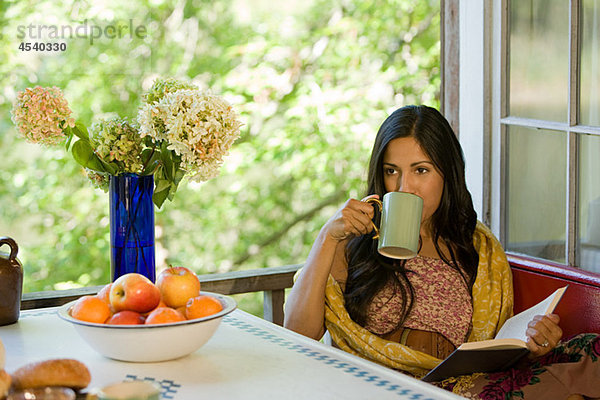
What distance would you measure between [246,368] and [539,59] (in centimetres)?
136

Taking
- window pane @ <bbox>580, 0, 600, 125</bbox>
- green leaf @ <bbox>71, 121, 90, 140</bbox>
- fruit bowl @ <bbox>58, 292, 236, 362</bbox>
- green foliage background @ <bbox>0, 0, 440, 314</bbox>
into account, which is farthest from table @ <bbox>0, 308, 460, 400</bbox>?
green foliage background @ <bbox>0, 0, 440, 314</bbox>

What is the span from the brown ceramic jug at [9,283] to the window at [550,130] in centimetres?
139

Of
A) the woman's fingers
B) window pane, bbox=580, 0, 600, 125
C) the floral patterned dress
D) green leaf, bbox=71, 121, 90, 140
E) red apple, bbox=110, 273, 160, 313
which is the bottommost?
the floral patterned dress

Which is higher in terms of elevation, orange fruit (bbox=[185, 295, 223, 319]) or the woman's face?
the woman's face

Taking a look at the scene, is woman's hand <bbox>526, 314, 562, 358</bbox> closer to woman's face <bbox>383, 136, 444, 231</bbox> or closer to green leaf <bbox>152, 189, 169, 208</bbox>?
woman's face <bbox>383, 136, 444, 231</bbox>

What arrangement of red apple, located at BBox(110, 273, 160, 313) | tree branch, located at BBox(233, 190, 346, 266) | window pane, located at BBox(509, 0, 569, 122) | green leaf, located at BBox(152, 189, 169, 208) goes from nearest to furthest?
1. red apple, located at BBox(110, 273, 160, 313)
2. green leaf, located at BBox(152, 189, 169, 208)
3. window pane, located at BBox(509, 0, 569, 122)
4. tree branch, located at BBox(233, 190, 346, 266)

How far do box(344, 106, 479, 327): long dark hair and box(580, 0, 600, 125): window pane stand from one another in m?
0.40

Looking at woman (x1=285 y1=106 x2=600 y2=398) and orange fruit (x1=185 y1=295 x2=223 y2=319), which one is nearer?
→ orange fruit (x1=185 y1=295 x2=223 y2=319)

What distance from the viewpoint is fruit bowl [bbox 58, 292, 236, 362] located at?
1.20 meters

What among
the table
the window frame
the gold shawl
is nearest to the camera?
the table

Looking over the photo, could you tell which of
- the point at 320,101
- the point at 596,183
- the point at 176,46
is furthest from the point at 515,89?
the point at 176,46

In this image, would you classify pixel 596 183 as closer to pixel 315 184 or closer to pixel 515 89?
pixel 515 89

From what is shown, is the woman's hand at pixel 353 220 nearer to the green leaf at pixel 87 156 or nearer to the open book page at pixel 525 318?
the open book page at pixel 525 318

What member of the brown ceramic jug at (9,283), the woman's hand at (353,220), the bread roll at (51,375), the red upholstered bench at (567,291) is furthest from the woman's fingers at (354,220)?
the bread roll at (51,375)
